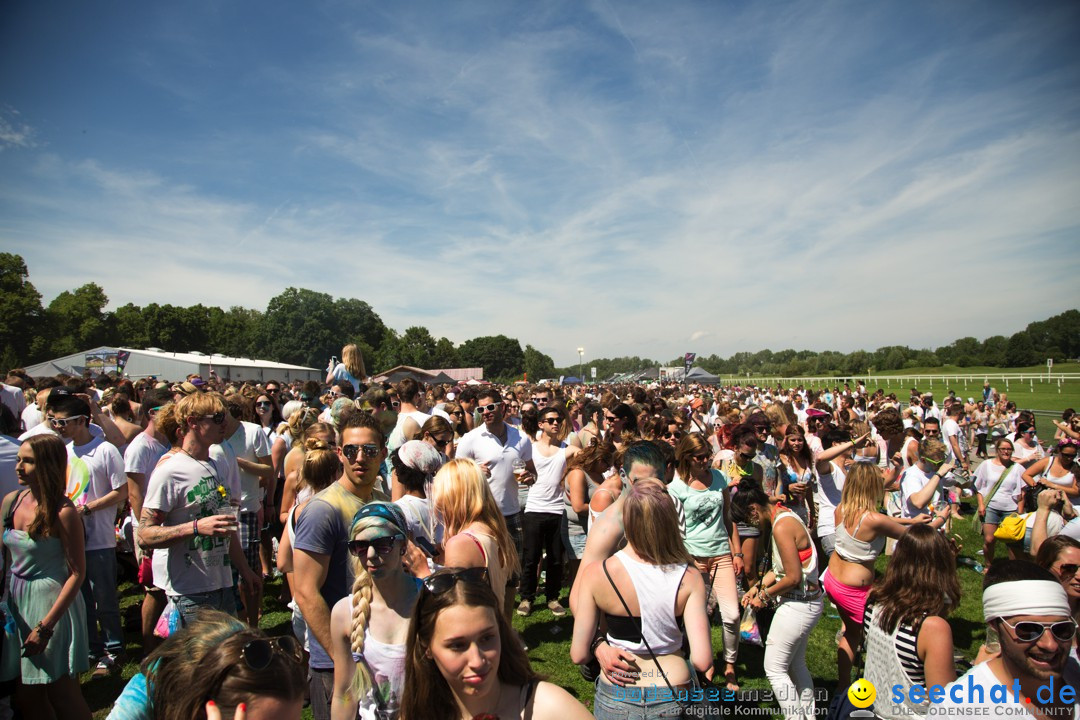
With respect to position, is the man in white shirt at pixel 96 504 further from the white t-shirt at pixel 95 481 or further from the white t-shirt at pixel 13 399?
the white t-shirt at pixel 13 399

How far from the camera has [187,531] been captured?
3318 millimetres

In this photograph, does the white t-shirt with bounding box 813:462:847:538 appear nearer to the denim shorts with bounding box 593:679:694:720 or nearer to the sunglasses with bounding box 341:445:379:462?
→ the denim shorts with bounding box 593:679:694:720

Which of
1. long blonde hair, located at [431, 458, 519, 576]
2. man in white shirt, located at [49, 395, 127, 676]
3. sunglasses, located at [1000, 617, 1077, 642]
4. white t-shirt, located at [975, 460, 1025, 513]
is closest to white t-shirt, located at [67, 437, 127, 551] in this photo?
man in white shirt, located at [49, 395, 127, 676]

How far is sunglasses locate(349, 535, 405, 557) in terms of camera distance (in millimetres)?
2297

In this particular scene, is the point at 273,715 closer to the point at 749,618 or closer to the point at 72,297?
the point at 749,618

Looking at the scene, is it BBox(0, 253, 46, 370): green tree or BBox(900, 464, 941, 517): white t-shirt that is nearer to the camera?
BBox(900, 464, 941, 517): white t-shirt

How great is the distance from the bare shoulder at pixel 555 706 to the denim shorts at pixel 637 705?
103 cm

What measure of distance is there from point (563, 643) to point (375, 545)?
12.6 feet

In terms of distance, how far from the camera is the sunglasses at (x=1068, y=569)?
3.18m

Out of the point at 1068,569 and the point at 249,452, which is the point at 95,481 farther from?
the point at 1068,569

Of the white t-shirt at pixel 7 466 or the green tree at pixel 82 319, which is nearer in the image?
the white t-shirt at pixel 7 466

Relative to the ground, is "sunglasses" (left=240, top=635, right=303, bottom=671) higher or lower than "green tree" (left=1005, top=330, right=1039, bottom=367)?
lower

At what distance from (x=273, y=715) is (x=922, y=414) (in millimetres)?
18956

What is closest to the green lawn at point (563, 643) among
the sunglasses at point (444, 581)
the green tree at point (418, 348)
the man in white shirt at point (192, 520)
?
the man in white shirt at point (192, 520)
